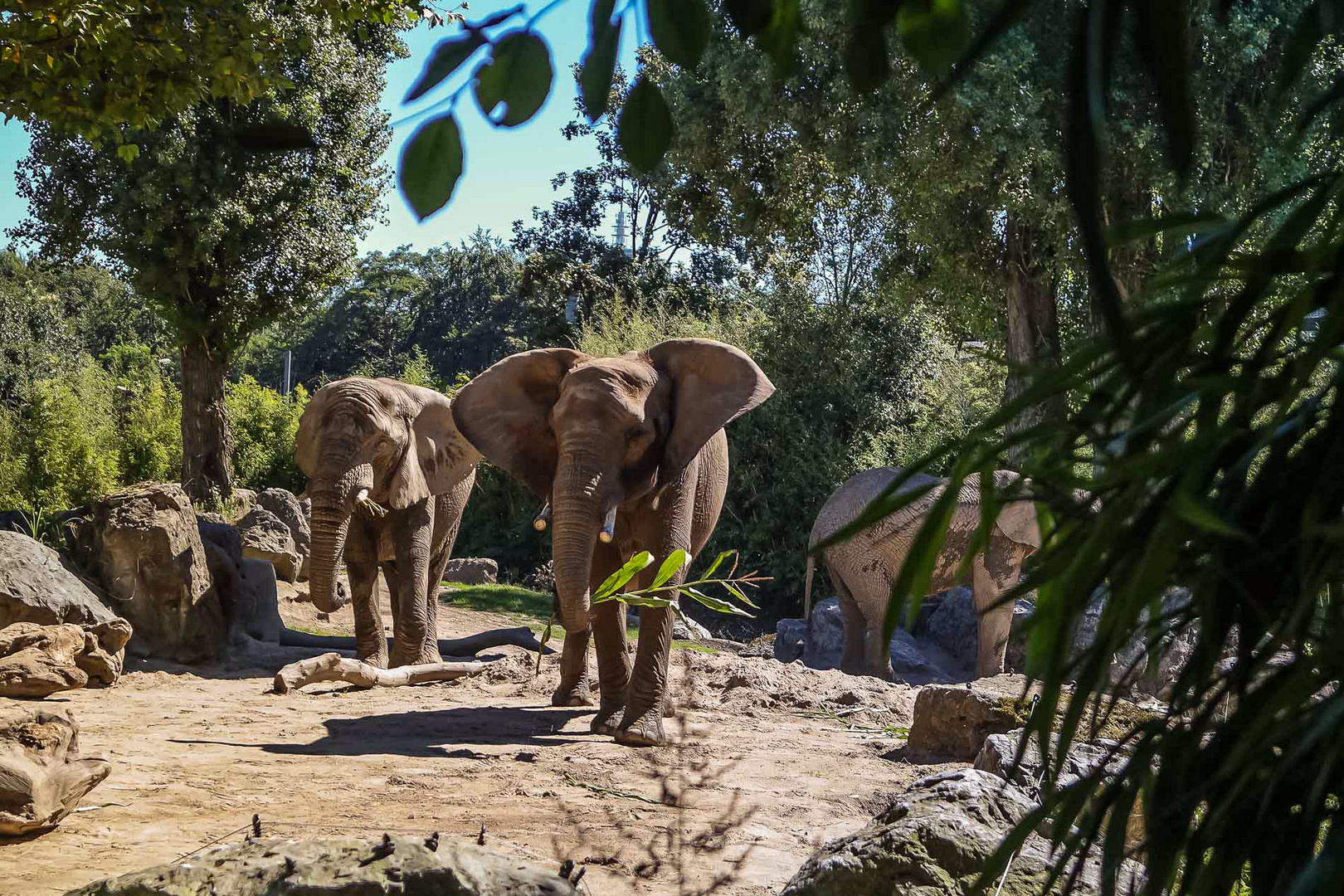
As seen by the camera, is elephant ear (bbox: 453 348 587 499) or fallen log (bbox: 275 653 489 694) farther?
fallen log (bbox: 275 653 489 694)

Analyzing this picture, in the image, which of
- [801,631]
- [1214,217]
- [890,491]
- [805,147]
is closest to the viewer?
[890,491]

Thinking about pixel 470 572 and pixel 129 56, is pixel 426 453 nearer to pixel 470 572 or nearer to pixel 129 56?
pixel 129 56

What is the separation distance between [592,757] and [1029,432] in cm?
580

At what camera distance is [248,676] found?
33.7ft

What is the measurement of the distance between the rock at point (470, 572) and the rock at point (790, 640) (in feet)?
21.3

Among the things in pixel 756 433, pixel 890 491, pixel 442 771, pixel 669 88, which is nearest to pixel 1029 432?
pixel 890 491

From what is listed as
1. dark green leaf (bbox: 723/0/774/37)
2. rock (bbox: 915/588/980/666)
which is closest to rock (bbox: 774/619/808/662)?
rock (bbox: 915/588/980/666)

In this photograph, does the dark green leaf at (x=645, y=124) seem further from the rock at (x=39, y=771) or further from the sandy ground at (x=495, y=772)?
the rock at (x=39, y=771)

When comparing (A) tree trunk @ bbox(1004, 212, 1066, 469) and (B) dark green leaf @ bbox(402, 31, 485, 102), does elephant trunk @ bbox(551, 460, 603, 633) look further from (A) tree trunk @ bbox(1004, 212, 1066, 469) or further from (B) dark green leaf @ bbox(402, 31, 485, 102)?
(A) tree trunk @ bbox(1004, 212, 1066, 469)

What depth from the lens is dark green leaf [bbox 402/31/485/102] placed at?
1.04 meters

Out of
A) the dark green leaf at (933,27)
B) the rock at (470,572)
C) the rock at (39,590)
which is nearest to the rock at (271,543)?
the rock at (470,572)

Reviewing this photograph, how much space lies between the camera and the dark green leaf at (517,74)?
41.9 inches

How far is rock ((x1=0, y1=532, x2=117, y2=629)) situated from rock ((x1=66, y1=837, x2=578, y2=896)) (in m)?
6.95

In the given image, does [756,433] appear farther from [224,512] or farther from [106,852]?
[106,852]
